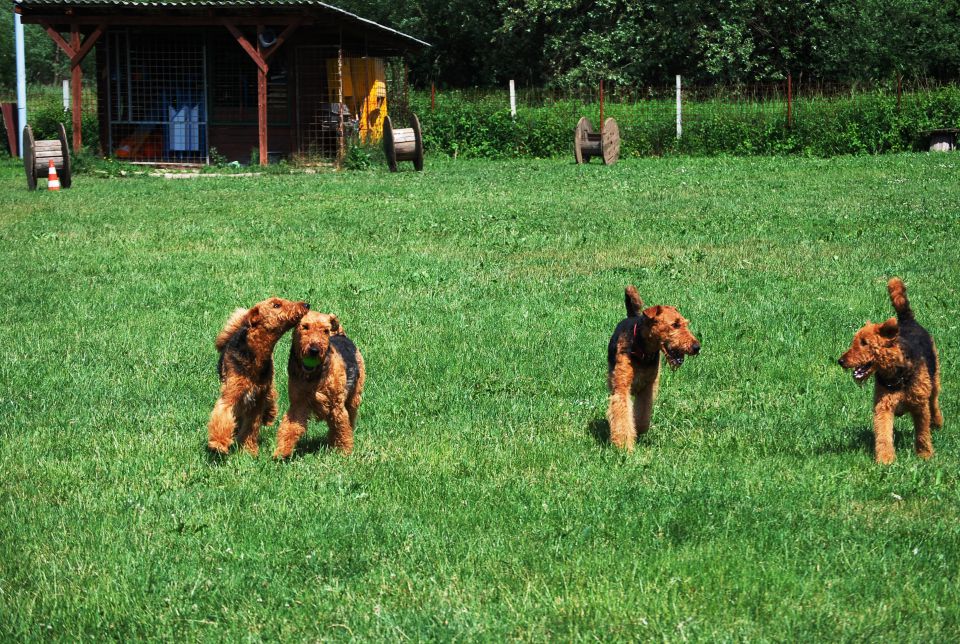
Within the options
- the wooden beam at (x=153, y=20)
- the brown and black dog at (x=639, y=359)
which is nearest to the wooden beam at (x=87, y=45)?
the wooden beam at (x=153, y=20)

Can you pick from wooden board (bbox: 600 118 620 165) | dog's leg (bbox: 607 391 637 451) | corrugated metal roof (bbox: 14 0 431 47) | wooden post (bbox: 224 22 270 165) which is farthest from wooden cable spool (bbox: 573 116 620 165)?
dog's leg (bbox: 607 391 637 451)

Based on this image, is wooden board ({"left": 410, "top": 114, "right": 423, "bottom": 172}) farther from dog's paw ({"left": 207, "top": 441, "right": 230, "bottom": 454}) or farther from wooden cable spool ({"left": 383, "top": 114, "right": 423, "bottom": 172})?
dog's paw ({"left": 207, "top": 441, "right": 230, "bottom": 454})

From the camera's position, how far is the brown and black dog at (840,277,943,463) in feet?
19.6

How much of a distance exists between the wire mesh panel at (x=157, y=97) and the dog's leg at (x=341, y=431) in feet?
78.9

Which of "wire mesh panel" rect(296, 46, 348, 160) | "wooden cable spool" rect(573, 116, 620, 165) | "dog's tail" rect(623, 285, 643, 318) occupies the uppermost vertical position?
"wire mesh panel" rect(296, 46, 348, 160)

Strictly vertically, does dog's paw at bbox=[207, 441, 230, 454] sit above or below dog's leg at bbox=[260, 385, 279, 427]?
below

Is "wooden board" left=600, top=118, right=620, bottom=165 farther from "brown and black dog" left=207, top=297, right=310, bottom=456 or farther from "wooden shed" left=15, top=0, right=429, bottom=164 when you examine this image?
"brown and black dog" left=207, top=297, right=310, bottom=456

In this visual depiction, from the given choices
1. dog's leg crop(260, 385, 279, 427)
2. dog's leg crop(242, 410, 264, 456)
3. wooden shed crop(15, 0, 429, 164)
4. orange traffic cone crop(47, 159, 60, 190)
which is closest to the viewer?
dog's leg crop(242, 410, 264, 456)

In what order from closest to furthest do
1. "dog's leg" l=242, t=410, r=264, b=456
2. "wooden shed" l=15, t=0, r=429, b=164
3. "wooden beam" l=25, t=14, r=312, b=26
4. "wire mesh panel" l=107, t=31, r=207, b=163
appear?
"dog's leg" l=242, t=410, r=264, b=456
"wooden beam" l=25, t=14, r=312, b=26
"wooden shed" l=15, t=0, r=429, b=164
"wire mesh panel" l=107, t=31, r=207, b=163

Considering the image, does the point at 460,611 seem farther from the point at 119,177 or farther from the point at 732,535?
the point at 119,177

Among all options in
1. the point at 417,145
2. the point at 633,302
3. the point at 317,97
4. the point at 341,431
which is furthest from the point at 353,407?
the point at 317,97

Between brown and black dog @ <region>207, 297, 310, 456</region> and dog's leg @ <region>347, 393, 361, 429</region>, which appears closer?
brown and black dog @ <region>207, 297, 310, 456</region>

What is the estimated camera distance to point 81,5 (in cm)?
2644

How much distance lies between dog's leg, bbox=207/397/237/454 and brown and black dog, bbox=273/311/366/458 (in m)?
0.28
